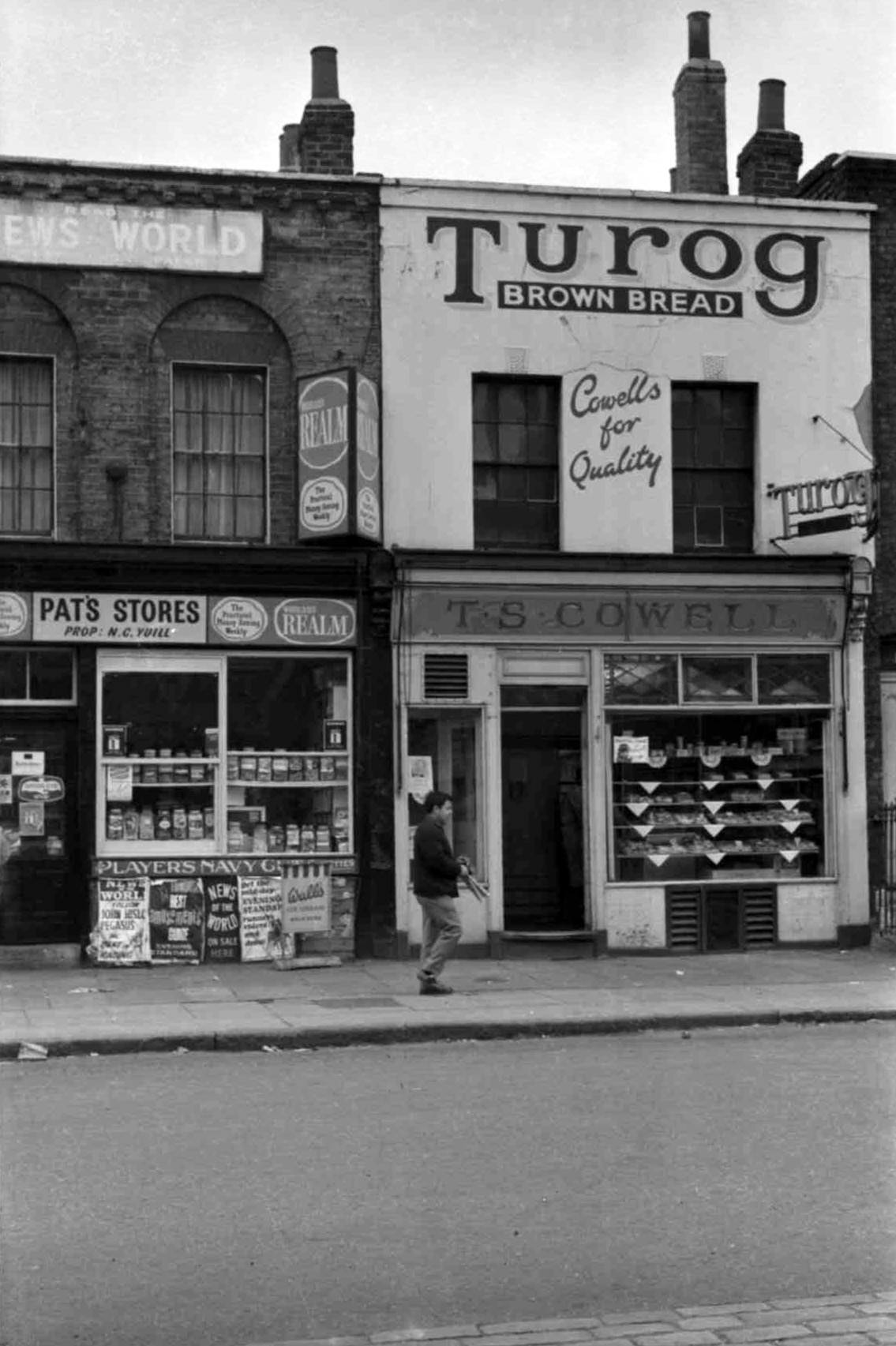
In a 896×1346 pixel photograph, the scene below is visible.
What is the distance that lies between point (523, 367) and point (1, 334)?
5551 millimetres

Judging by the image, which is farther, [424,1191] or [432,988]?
[432,988]

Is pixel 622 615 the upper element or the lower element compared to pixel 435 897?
upper

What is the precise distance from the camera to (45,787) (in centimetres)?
1808

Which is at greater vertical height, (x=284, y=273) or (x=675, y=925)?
(x=284, y=273)

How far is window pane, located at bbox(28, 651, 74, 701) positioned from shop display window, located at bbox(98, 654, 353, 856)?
0.38 meters

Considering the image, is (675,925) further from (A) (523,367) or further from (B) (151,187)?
(B) (151,187)

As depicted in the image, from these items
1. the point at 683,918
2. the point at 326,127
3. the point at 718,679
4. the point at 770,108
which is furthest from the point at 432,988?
the point at 770,108

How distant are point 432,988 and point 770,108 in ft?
39.0

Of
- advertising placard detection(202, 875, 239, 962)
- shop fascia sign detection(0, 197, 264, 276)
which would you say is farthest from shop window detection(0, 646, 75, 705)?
shop fascia sign detection(0, 197, 264, 276)

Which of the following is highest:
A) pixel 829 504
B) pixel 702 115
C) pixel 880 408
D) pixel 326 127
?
pixel 702 115

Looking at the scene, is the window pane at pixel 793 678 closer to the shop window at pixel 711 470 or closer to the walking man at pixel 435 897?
the shop window at pixel 711 470

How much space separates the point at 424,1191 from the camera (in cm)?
820

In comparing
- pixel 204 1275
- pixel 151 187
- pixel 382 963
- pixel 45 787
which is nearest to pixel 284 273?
pixel 151 187

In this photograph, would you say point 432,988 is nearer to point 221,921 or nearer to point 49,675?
point 221,921
